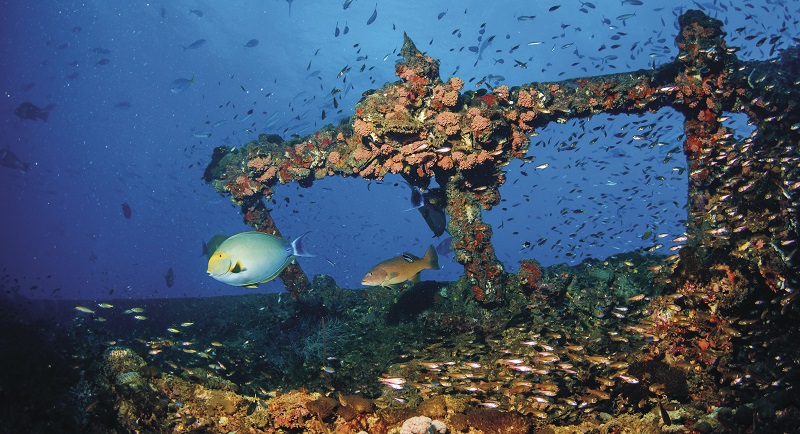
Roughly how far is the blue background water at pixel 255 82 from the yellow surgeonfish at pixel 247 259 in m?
5.91

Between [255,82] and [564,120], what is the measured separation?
6438 centimetres

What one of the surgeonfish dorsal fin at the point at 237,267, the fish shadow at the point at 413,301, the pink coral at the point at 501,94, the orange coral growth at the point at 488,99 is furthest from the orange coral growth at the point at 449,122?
the surgeonfish dorsal fin at the point at 237,267

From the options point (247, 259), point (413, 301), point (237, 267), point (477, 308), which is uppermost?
point (413, 301)

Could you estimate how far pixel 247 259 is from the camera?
13.3 ft

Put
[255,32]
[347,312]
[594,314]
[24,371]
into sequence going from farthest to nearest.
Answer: [255,32] < [347,312] < [594,314] < [24,371]

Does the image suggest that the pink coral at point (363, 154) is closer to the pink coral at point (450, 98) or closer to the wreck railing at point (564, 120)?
the wreck railing at point (564, 120)

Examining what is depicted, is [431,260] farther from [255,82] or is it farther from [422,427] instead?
[255,82]

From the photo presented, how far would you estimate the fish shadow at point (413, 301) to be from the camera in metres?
9.67

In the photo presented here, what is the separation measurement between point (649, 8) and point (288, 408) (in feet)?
201

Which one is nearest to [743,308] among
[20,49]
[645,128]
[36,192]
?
[645,128]

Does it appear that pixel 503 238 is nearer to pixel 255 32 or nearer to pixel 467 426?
pixel 255 32

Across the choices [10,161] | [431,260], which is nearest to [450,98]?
[431,260]

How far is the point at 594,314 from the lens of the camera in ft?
24.6

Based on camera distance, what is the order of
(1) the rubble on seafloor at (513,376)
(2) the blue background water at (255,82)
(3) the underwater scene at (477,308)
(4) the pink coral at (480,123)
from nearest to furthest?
(1) the rubble on seafloor at (513,376) < (3) the underwater scene at (477,308) < (4) the pink coral at (480,123) < (2) the blue background water at (255,82)
